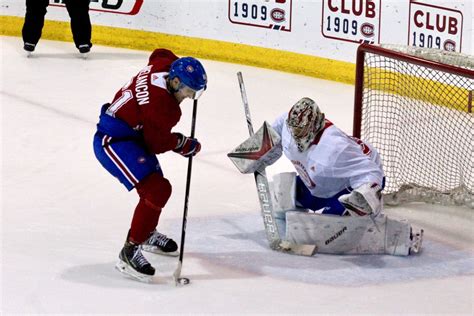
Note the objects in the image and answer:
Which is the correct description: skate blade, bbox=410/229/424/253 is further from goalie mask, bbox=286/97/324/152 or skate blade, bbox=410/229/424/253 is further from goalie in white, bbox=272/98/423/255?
goalie mask, bbox=286/97/324/152

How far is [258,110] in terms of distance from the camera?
721 centimetres

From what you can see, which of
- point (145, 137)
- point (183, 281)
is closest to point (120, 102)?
point (145, 137)

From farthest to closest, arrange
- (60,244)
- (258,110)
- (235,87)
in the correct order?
(235,87), (258,110), (60,244)

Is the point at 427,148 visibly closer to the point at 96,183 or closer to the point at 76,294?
the point at 96,183

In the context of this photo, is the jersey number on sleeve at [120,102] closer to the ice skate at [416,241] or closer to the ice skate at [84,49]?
the ice skate at [416,241]

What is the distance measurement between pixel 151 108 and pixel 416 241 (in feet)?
4.13

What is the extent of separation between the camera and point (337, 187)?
193 inches

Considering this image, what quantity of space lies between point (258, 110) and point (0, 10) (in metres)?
2.50

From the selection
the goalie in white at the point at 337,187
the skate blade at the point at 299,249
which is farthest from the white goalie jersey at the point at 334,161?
the skate blade at the point at 299,249

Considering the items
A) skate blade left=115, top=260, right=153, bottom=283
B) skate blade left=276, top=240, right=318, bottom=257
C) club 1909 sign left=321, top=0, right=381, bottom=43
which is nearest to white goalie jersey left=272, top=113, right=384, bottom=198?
skate blade left=276, top=240, right=318, bottom=257

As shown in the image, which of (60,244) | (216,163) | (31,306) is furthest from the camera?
(216,163)

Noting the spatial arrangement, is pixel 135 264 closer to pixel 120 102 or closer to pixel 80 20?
pixel 120 102

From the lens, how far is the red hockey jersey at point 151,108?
4441 millimetres

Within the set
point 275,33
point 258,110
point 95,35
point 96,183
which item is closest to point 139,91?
point 96,183
